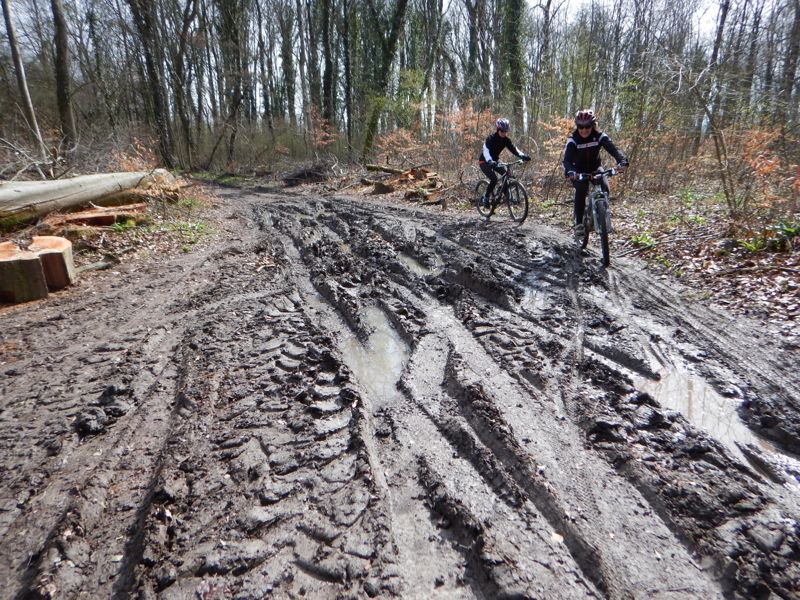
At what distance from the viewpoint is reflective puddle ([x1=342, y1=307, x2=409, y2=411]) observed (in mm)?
3375

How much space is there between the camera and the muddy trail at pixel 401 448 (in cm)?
191

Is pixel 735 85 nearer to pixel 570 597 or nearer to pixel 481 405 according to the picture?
pixel 481 405

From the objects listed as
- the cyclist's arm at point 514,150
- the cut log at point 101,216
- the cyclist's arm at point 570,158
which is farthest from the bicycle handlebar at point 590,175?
the cut log at point 101,216

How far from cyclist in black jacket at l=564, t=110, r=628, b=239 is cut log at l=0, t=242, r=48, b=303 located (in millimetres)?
7180

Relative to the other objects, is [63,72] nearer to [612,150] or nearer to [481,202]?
[481,202]

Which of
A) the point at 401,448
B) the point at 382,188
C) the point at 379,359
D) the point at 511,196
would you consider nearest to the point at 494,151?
the point at 511,196

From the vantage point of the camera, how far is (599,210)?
6.13 m

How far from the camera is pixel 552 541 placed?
2021 mm

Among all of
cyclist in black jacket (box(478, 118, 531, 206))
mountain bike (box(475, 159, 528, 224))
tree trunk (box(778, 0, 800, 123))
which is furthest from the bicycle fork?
tree trunk (box(778, 0, 800, 123))

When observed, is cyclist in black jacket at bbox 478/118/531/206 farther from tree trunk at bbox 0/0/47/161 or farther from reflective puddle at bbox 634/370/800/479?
tree trunk at bbox 0/0/47/161

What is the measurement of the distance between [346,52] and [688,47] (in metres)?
16.4

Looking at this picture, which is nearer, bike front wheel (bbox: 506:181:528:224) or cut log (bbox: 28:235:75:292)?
cut log (bbox: 28:235:75:292)

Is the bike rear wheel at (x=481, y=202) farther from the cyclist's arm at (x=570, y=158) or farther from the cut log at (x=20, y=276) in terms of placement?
the cut log at (x=20, y=276)

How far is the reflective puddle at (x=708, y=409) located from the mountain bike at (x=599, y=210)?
9.62ft
